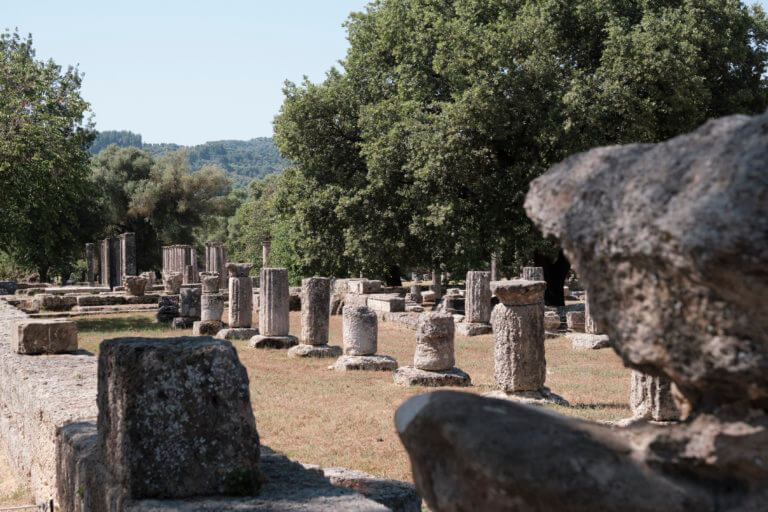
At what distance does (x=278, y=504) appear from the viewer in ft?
10.8

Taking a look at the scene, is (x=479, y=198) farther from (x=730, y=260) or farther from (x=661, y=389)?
(x=730, y=260)

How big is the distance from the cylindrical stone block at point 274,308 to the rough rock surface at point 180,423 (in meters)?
12.5

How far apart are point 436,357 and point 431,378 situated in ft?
1.37

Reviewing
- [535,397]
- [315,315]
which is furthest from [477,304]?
[535,397]

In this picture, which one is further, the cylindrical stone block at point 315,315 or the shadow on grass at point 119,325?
the shadow on grass at point 119,325

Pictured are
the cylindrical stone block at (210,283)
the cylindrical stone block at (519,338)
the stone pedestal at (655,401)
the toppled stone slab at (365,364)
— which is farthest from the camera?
the cylindrical stone block at (210,283)

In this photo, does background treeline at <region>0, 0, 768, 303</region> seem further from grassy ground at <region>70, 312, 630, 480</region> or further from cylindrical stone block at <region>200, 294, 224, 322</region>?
cylindrical stone block at <region>200, 294, 224, 322</region>

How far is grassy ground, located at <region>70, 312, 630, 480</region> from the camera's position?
7.24 meters

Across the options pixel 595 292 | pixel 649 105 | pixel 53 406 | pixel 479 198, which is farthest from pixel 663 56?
pixel 595 292

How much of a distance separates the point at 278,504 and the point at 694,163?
258 centimetres

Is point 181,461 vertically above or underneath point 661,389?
above

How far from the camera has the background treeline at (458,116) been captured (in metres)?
19.1

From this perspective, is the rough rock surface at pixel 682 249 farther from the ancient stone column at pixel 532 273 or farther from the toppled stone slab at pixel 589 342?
the ancient stone column at pixel 532 273

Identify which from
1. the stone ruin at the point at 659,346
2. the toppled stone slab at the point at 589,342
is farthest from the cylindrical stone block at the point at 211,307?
the stone ruin at the point at 659,346
